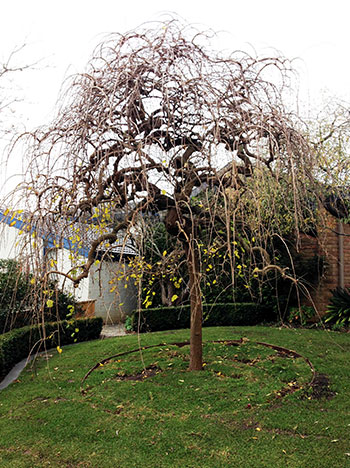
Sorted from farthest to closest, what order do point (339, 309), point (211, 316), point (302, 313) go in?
point (211, 316) < point (302, 313) < point (339, 309)

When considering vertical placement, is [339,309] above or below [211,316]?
above

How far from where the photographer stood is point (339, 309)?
27.8ft

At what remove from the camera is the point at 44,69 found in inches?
→ 302

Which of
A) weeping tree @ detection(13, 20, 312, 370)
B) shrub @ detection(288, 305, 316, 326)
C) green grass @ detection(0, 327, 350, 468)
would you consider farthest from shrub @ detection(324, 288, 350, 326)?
weeping tree @ detection(13, 20, 312, 370)

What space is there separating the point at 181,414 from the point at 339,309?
5.92 metres

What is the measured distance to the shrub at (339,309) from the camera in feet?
27.2

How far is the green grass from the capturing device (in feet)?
9.82

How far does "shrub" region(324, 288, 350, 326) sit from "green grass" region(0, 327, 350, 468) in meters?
2.83

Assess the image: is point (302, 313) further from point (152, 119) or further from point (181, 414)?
point (152, 119)

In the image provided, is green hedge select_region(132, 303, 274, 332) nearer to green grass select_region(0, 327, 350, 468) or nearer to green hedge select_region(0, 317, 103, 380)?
green hedge select_region(0, 317, 103, 380)

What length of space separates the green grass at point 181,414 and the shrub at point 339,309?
283 centimetres

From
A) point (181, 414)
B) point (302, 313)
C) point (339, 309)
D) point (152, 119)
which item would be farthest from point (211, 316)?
point (152, 119)

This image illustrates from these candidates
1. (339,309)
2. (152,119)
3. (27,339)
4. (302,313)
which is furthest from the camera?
(302,313)

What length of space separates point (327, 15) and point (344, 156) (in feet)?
8.94
